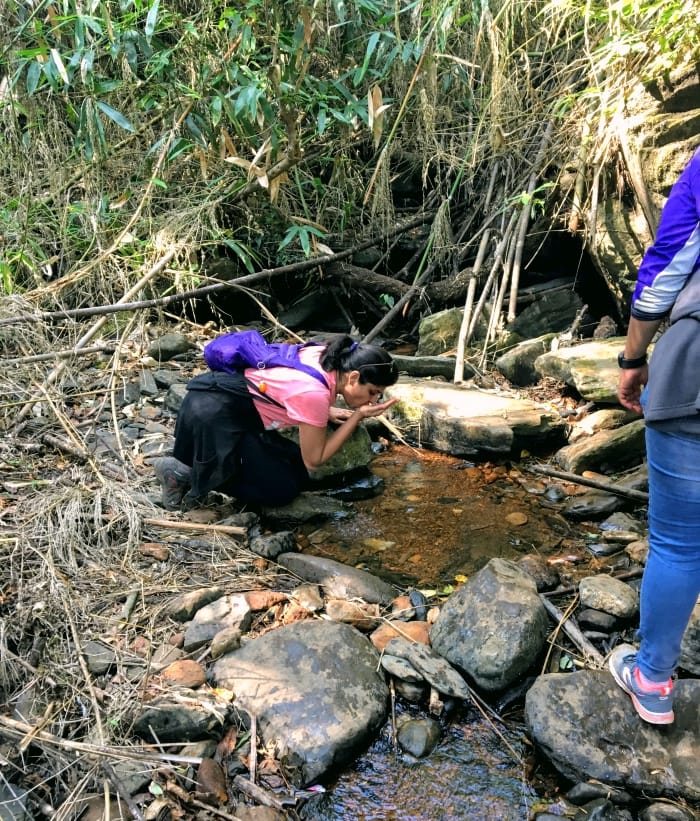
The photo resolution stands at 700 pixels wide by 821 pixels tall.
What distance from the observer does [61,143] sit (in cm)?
512

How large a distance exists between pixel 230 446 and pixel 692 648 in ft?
6.93

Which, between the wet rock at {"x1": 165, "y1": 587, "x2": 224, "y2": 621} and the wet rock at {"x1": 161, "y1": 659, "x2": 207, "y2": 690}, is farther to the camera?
the wet rock at {"x1": 165, "y1": 587, "x2": 224, "y2": 621}

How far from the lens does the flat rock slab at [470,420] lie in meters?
3.89

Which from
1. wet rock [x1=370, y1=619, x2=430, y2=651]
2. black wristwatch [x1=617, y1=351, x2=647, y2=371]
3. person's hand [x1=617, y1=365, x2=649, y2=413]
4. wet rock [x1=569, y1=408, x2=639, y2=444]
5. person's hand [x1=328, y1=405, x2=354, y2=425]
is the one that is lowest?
wet rock [x1=569, y1=408, x2=639, y2=444]

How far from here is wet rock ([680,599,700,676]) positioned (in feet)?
7.30

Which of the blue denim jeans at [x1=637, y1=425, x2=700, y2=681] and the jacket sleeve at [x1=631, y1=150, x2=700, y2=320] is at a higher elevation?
the jacket sleeve at [x1=631, y1=150, x2=700, y2=320]

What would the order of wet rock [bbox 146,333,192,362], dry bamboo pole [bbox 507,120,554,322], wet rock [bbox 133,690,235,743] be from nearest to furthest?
wet rock [bbox 133,690,235,743] → wet rock [bbox 146,333,192,362] → dry bamboo pole [bbox 507,120,554,322]

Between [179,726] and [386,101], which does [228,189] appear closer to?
[386,101]

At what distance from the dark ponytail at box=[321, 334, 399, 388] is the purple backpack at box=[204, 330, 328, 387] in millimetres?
100

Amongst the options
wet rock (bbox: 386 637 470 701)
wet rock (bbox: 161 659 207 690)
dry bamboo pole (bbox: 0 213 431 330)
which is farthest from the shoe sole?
dry bamboo pole (bbox: 0 213 431 330)

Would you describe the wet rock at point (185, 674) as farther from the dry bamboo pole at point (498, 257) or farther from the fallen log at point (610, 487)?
the dry bamboo pole at point (498, 257)

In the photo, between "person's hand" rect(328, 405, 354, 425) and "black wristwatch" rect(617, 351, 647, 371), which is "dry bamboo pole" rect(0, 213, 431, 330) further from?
"black wristwatch" rect(617, 351, 647, 371)

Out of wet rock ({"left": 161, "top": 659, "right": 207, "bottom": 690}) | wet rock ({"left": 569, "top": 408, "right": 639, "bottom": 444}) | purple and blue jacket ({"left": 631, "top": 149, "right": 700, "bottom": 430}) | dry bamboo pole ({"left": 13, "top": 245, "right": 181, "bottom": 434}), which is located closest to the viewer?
purple and blue jacket ({"left": 631, "top": 149, "right": 700, "bottom": 430})

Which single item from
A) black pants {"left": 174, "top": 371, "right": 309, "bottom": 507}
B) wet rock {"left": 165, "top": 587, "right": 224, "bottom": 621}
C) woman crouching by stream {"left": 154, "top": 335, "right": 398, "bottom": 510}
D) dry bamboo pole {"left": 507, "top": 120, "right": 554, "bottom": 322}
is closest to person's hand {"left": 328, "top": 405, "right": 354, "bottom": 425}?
woman crouching by stream {"left": 154, "top": 335, "right": 398, "bottom": 510}
